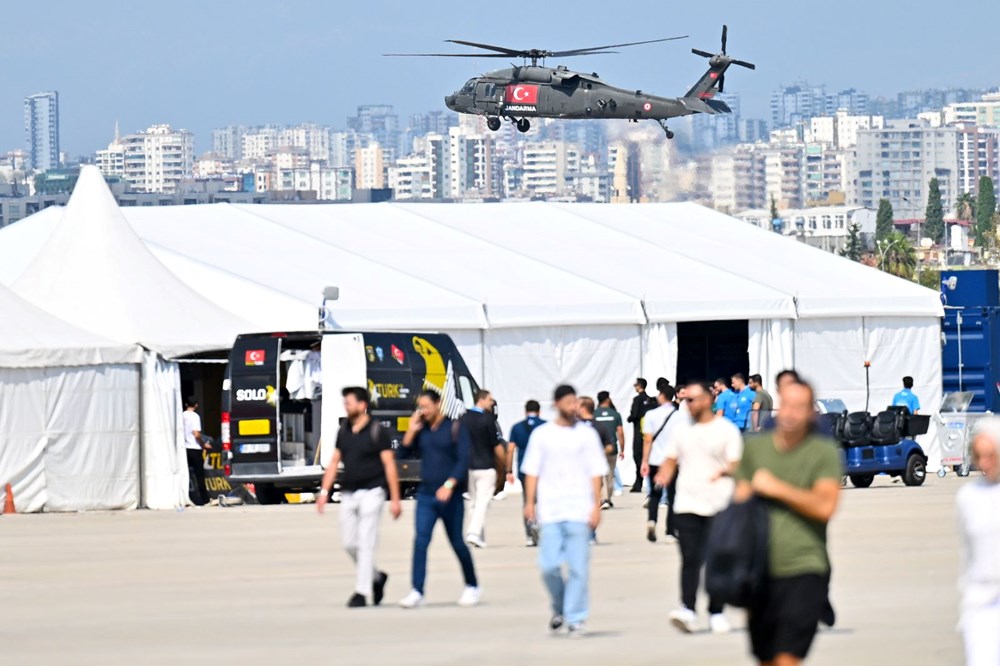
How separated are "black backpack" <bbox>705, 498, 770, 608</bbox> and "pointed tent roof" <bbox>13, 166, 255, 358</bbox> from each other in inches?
838

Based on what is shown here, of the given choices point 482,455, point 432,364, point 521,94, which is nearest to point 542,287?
point 432,364

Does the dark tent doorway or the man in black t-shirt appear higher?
the dark tent doorway

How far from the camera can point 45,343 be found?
28.4 m

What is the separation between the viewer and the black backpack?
8.62 meters

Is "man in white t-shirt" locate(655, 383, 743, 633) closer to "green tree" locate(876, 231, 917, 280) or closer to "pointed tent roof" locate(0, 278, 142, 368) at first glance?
"pointed tent roof" locate(0, 278, 142, 368)

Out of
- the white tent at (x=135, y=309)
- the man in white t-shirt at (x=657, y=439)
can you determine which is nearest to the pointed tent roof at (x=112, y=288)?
the white tent at (x=135, y=309)

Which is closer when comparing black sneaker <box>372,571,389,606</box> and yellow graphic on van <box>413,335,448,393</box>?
black sneaker <box>372,571,389,606</box>

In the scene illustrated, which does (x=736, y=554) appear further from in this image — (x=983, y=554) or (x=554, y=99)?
(x=554, y=99)

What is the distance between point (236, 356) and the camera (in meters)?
28.3

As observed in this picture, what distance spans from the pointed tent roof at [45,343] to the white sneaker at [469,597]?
13.6 m

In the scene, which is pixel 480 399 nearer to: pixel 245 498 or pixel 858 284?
pixel 245 498

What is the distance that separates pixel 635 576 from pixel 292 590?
9.69ft

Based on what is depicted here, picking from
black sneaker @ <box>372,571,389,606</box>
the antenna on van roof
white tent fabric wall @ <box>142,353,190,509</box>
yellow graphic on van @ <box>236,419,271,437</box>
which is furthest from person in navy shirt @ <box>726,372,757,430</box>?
black sneaker @ <box>372,571,389,606</box>

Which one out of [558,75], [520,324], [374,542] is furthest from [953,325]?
[374,542]
